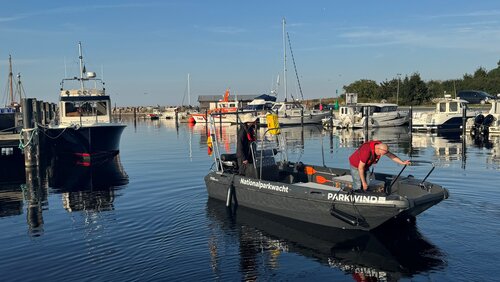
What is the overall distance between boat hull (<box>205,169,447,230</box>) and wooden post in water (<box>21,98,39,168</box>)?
1536 cm

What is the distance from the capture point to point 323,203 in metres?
11.9

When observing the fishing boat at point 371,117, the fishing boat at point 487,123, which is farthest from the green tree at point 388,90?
the fishing boat at point 487,123

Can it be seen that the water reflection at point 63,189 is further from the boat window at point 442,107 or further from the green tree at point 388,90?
the green tree at point 388,90

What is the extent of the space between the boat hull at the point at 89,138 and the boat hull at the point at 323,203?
15831 mm

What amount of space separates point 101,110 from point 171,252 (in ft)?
75.2

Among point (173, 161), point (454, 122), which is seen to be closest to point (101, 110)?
point (173, 161)

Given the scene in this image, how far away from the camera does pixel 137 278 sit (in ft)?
30.0

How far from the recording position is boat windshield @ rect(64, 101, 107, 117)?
3103 centimetres

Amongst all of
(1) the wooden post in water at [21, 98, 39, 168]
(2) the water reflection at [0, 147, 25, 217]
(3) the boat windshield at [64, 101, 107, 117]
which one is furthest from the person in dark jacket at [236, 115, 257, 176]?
(3) the boat windshield at [64, 101, 107, 117]

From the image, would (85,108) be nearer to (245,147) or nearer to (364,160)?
(245,147)

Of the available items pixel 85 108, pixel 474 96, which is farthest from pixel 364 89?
pixel 85 108

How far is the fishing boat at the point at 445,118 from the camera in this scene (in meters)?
42.5

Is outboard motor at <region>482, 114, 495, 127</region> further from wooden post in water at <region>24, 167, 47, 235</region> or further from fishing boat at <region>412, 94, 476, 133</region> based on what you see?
wooden post in water at <region>24, 167, 47, 235</region>

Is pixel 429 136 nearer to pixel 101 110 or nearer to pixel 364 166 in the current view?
pixel 101 110
